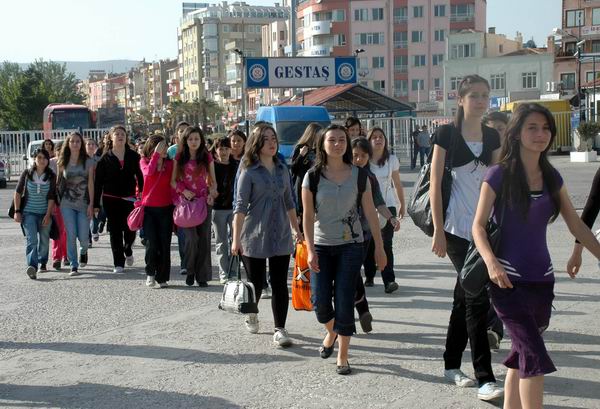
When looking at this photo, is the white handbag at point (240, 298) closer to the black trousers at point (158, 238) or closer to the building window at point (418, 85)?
the black trousers at point (158, 238)

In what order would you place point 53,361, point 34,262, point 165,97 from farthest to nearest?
point 165,97, point 34,262, point 53,361

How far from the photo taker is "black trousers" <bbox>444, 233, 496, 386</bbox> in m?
5.45

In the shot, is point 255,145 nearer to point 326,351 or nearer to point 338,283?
point 338,283

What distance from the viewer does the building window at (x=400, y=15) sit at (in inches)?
3804

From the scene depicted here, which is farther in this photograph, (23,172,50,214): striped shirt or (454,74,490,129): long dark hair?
(23,172,50,214): striped shirt

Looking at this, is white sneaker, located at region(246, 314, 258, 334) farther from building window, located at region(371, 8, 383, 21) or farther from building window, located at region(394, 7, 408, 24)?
building window, located at region(371, 8, 383, 21)

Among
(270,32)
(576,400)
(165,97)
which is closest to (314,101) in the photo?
(576,400)

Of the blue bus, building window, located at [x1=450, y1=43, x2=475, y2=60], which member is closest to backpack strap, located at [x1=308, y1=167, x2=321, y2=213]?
the blue bus

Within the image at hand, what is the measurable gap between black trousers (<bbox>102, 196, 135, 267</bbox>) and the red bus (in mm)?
37004

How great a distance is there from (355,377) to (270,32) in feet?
399

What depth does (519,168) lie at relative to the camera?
4.42 metres

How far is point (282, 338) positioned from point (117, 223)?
521 cm

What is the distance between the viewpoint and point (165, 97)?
18625 centimetres

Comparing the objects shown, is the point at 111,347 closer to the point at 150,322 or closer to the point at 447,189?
the point at 150,322
